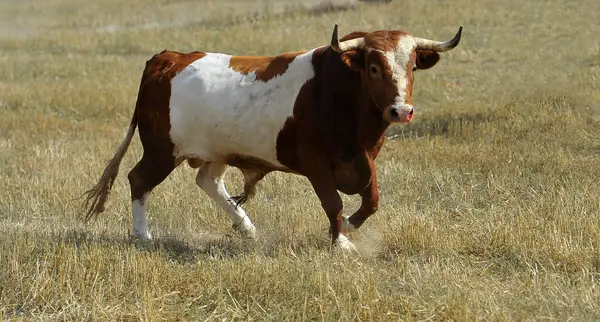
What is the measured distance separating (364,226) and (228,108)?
5.16 feet

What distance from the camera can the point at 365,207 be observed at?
761cm

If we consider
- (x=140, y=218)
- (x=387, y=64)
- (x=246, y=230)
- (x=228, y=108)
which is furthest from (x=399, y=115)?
(x=140, y=218)

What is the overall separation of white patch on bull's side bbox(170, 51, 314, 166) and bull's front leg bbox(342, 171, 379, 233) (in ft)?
2.44

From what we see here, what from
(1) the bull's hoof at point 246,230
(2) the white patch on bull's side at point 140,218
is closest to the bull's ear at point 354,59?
(1) the bull's hoof at point 246,230

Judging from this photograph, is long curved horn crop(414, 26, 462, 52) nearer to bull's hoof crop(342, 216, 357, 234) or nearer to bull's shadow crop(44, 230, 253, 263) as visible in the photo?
bull's hoof crop(342, 216, 357, 234)

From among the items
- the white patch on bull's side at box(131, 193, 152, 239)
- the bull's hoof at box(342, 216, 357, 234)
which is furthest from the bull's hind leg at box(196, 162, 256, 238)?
the bull's hoof at box(342, 216, 357, 234)

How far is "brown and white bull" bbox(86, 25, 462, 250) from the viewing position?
23.5 ft

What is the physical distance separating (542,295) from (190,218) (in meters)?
3.90

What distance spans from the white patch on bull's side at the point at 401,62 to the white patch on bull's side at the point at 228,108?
81 cm

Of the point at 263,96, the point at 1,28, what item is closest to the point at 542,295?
the point at 263,96

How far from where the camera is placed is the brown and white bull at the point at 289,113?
7.16 m

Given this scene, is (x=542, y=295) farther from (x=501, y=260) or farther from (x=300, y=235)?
(x=300, y=235)

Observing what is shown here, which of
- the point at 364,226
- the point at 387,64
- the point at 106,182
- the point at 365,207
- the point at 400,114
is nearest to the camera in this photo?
the point at 400,114

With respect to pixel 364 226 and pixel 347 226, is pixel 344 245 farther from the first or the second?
pixel 364 226
